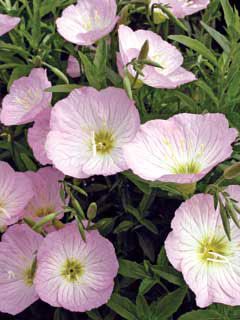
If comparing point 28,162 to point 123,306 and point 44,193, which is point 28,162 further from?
point 123,306

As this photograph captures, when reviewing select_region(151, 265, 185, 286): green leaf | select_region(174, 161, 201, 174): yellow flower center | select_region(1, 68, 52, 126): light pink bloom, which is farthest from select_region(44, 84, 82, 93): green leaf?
select_region(151, 265, 185, 286): green leaf

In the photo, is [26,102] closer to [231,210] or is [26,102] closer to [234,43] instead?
[234,43]

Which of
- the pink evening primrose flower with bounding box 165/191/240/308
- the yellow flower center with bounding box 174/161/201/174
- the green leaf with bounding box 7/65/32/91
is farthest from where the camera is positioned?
the green leaf with bounding box 7/65/32/91

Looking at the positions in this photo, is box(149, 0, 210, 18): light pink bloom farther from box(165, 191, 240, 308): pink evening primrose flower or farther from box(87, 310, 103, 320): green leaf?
box(87, 310, 103, 320): green leaf

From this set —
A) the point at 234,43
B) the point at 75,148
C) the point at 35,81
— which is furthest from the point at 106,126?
the point at 234,43

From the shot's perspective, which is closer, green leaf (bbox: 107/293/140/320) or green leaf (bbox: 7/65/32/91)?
green leaf (bbox: 107/293/140/320)

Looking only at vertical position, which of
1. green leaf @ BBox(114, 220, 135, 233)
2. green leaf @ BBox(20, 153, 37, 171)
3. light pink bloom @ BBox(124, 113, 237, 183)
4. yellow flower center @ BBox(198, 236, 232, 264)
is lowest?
green leaf @ BBox(114, 220, 135, 233)

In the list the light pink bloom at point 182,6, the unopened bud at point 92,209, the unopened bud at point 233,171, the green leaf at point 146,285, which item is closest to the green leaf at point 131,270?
the green leaf at point 146,285

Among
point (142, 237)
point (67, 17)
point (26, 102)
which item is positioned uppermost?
point (67, 17)
